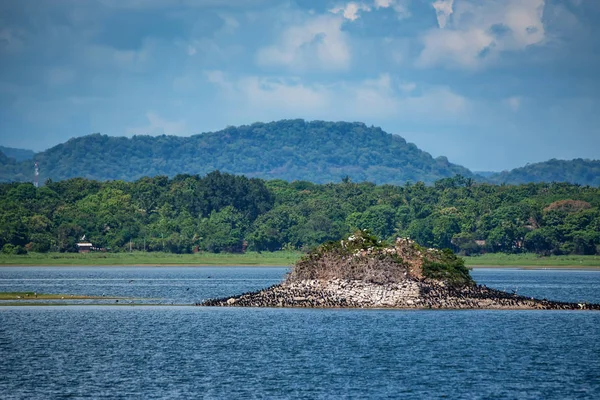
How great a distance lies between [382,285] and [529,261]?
96286 millimetres

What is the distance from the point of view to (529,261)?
6462 inches

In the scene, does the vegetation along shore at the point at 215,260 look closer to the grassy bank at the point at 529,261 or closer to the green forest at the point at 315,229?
the grassy bank at the point at 529,261

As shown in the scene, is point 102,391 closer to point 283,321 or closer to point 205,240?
point 283,321

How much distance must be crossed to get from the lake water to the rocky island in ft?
7.19

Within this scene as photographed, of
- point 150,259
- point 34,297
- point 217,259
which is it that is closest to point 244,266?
point 217,259

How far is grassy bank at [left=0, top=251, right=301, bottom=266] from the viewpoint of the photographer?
533 feet

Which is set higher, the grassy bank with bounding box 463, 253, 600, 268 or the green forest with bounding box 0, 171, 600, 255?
the green forest with bounding box 0, 171, 600, 255

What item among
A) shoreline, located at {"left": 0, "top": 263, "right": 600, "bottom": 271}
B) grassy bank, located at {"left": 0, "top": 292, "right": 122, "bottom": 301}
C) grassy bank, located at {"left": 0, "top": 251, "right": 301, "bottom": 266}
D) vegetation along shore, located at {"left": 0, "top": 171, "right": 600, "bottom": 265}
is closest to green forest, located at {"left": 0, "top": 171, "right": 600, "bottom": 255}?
vegetation along shore, located at {"left": 0, "top": 171, "right": 600, "bottom": 265}

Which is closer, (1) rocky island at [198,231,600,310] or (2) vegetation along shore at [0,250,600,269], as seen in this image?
(1) rocky island at [198,231,600,310]

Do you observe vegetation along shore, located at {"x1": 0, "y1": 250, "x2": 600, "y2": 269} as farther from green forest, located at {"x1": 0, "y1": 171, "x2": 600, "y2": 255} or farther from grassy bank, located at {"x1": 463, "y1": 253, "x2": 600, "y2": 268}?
green forest, located at {"x1": 0, "y1": 171, "x2": 600, "y2": 255}

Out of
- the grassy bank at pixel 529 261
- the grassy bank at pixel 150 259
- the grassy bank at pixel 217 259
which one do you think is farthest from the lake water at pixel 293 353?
the grassy bank at pixel 150 259

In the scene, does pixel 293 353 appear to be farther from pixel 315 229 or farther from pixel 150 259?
pixel 315 229

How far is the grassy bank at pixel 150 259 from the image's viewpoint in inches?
6398

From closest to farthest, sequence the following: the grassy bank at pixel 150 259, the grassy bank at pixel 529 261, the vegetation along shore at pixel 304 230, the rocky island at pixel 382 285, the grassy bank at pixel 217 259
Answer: the rocky island at pixel 382 285 < the grassy bank at pixel 529 261 < the grassy bank at pixel 217 259 < the grassy bank at pixel 150 259 < the vegetation along shore at pixel 304 230
